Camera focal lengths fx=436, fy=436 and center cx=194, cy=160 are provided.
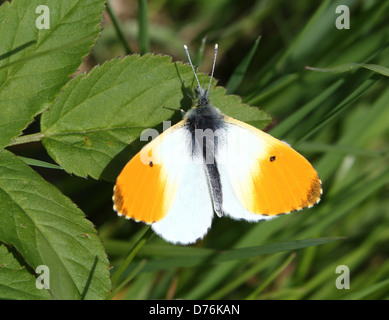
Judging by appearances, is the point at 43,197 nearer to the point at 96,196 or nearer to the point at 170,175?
the point at 170,175

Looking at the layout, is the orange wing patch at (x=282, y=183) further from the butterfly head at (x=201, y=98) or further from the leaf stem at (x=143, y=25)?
the leaf stem at (x=143, y=25)

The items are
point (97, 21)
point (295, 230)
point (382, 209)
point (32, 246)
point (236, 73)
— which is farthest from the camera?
point (382, 209)

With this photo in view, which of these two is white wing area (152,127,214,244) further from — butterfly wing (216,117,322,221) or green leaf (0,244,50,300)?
green leaf (0,244,50,300)

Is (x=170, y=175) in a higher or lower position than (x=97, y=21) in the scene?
lower

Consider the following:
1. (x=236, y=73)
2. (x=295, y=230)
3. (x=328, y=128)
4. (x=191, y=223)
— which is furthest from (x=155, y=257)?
(x=328, y=128)

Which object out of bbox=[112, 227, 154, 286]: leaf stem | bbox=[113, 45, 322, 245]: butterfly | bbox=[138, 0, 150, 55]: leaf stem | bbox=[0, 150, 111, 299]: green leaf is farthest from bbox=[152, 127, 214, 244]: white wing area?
bbox=[138, 0, 150, 55]: leaf stem

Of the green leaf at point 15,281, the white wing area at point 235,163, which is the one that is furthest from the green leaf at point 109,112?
the green leaf at point 15,281
